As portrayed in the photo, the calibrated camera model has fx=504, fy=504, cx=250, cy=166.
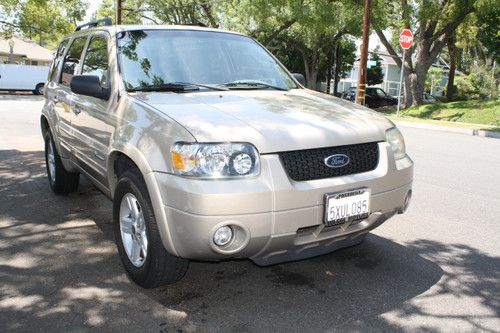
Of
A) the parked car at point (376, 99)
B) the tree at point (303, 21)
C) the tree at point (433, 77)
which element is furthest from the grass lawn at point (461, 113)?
the tree at point (433, 77)

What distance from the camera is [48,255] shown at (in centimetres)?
407

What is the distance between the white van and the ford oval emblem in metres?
29.6

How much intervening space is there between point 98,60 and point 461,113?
20.1 m

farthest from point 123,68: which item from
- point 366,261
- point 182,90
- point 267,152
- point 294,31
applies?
point 294,31

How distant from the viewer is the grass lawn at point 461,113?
19703 mm

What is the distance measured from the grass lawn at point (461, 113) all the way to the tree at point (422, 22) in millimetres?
1954

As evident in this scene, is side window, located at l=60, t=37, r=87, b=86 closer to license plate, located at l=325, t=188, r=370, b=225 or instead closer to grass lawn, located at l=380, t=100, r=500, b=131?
license plate, located at l=325, t=188, r=370, b=225

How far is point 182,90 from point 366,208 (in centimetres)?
162

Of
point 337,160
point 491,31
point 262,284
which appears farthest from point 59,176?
point 491,31

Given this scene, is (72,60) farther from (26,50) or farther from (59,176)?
(26,50)

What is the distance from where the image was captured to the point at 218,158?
9.49ft

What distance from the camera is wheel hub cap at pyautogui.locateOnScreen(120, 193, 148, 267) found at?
134 inches

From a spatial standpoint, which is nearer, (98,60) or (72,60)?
(98,60)

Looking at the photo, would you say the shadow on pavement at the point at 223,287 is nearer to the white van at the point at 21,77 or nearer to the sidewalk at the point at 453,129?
the sidewalk at the point at 453,129
